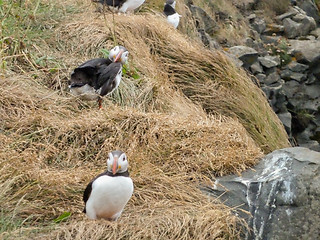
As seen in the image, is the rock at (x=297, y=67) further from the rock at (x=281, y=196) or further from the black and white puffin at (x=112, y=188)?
the black and white puffin at (x=112, y=188)

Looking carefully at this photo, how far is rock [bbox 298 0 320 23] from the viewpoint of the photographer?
15.7 m

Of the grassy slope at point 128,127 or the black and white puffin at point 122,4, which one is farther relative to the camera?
the black and white puffin at point 122,4

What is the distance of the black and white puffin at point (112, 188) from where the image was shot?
14.3 ft

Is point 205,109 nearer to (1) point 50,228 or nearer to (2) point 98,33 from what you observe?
(2) point 98,33

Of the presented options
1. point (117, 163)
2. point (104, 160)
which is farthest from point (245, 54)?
point (117, 163)

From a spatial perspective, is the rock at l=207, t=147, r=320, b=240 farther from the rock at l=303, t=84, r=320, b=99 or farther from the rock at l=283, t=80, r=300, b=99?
the rock at l=303, t=84, r=320, b=99

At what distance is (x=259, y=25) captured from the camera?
14.1 m

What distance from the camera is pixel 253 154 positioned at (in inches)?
222

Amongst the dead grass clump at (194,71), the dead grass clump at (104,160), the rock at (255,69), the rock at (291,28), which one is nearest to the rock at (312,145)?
the rock at (255,69)

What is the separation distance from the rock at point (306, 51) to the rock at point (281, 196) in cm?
839

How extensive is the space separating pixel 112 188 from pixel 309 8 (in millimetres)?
12192

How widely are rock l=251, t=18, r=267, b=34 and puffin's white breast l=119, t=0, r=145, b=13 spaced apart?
5.90 meters

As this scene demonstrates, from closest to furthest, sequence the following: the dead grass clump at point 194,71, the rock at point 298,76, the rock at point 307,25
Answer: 1. the dead grass clump at point 194,71
2. the rock at point 298,76
3. the rock at point 307,25

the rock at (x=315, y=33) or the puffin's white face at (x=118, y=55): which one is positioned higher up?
the puffin's white face at (x=118, y=55)
